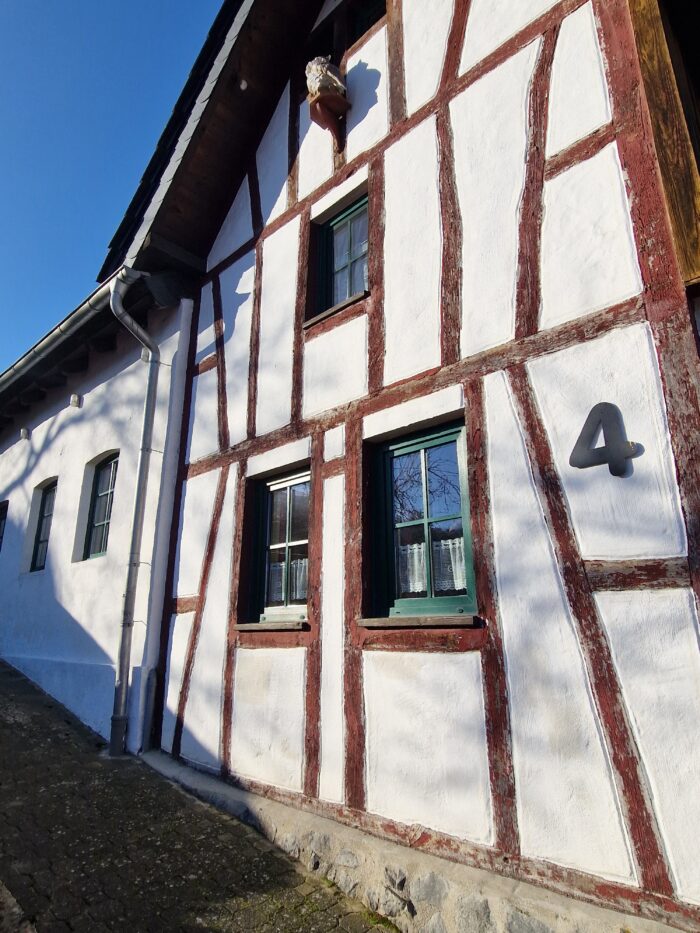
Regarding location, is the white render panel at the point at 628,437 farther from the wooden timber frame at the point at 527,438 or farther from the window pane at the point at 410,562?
the window pane at the point at 410,562

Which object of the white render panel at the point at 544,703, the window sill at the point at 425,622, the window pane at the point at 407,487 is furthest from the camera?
the window pane at the point at 407,487

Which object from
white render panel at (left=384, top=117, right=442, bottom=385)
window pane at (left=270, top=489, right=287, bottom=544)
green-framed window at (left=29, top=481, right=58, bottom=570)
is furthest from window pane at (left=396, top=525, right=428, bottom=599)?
green-framed window at (left=29, top=481, right=58, bottom=570)

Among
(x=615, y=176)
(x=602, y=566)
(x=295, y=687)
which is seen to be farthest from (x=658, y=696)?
(x=615, y=176)

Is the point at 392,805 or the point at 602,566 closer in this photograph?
the point at 602,566

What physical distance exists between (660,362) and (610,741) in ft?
5.28

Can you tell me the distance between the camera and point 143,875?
3.05 meters

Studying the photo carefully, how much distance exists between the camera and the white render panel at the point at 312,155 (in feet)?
16.4

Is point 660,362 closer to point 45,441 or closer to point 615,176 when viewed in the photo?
point 615,176

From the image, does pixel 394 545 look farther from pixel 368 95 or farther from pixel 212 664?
pixel 368 95

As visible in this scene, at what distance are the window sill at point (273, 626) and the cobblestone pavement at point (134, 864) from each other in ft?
3.72

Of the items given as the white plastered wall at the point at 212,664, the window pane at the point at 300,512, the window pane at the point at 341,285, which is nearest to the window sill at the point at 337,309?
the window pane at the point at 341,285

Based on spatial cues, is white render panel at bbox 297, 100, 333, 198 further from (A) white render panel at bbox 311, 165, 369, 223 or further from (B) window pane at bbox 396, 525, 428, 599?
(B) window pane at bbox 396, 525, 428, 599

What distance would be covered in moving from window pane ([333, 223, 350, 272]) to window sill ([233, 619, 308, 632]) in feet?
9.05

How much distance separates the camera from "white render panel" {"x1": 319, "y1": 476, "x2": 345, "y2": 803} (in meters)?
3.45
